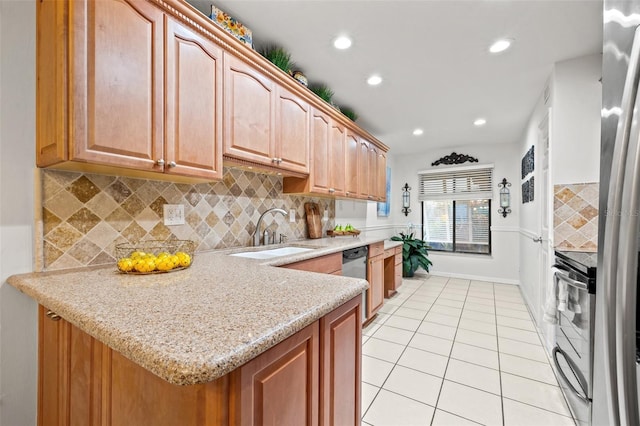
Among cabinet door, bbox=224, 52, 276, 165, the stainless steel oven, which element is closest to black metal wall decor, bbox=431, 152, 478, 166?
the stainless steel oven

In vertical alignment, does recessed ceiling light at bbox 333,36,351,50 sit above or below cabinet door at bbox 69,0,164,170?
above

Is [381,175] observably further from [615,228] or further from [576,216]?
[615,228]

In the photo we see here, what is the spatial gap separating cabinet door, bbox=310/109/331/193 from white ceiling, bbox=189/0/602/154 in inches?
17.1

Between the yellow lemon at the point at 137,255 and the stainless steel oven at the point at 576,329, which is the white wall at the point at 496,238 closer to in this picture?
the stainless steel oven at the point at 576,329

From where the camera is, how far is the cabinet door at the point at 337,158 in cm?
273

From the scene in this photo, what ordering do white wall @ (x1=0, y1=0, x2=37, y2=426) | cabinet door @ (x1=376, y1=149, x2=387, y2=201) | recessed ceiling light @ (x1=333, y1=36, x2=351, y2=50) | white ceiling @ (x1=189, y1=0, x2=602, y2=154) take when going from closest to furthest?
1. white wall @ (x1=0, y1=0, x2=37, y2=426)
2. white ceiling @ (x1=189, y1=0, x2=602, y2=154)
3. recessed ceiling light @ (x1=333, y1=36, x2=351, y2=50)
4. cabinet door @ (x1=376, y1=149, x2=387, y2=201)

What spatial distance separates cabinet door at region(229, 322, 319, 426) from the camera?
55cm

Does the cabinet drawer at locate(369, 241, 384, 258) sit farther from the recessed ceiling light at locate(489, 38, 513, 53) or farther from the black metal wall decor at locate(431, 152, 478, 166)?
the black metal wall decor at locate(431, 152, 478, 166)

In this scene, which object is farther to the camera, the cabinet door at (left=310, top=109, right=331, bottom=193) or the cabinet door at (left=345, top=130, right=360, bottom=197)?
the cabinet door at (left=345, top=130, right=360, bottom=197)

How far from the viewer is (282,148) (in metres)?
2.07

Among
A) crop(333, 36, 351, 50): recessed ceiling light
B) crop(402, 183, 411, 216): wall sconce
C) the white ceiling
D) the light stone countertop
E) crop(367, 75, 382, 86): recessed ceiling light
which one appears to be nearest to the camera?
the light stone countertop

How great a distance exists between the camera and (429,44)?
2029mm

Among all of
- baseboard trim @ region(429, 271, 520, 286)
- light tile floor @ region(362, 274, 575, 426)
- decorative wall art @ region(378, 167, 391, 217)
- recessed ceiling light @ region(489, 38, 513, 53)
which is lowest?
light tile floor @ region(362, 274, 575, 426)

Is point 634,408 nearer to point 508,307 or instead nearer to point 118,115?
point 118,115
